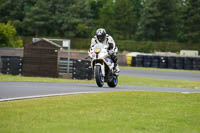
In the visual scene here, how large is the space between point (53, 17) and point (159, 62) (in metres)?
35.1

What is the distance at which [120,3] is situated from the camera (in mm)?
75250

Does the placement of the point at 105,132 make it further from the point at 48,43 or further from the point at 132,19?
the point at 132,19

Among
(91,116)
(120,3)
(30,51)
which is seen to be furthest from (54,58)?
(120,3)

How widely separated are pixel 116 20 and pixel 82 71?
47504mm

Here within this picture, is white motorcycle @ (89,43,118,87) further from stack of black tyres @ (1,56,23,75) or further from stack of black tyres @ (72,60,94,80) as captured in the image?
stack of black tyres @ (1,56,23,75)

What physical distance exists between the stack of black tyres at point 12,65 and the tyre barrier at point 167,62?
650 inches

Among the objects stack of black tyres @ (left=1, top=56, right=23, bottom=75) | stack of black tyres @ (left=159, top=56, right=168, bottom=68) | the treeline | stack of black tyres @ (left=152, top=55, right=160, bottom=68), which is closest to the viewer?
stack of black tyres @ (left=1, top=56, right=23, bottom=75)

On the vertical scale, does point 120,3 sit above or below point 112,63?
above

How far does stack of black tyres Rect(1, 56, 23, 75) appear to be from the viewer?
2852 centimetres

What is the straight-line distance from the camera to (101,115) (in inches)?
374

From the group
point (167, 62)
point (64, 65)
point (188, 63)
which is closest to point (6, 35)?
point (167, 62)

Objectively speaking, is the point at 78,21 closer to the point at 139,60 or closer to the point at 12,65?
the point at 139,60

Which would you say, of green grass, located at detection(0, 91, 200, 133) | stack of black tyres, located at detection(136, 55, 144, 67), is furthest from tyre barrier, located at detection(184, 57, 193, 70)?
green grass, located at detection(0, 91, 200, 133)

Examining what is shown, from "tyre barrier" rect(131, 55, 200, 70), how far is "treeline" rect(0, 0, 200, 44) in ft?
84.1
